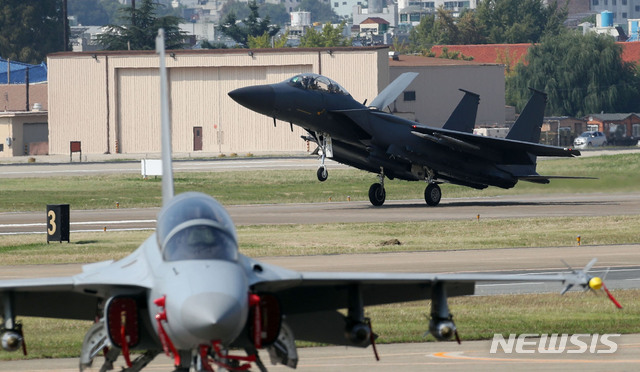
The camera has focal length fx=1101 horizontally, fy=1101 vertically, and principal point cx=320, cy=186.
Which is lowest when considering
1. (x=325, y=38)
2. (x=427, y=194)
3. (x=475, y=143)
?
(x=427, y=194)

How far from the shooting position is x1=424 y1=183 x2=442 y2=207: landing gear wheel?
42.1 m

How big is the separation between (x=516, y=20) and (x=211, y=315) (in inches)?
6935

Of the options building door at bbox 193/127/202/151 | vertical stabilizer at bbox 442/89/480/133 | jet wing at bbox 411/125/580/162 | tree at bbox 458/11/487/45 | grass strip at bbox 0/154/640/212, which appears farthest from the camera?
tree at bbox 458/11/487/45

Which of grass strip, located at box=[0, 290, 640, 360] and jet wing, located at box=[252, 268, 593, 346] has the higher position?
jet wing, located at box=[252, 268, 593, 346]

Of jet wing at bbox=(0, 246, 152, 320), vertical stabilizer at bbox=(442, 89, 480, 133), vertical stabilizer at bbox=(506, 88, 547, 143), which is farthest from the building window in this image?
jet wing at bbox=(0, 246, 152, 320)

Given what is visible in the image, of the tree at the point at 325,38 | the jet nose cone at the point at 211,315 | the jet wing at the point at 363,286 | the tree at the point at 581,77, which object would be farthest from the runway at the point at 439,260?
the tree at the point at 325,38

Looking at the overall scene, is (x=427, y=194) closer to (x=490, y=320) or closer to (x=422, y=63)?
(x=490, y=320)

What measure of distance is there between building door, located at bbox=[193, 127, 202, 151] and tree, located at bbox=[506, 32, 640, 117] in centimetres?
4954

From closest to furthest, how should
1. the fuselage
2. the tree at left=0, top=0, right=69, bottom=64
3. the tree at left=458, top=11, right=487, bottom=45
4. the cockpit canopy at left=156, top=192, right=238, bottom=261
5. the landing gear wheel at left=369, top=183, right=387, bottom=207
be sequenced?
the cockpit canopy at left=156, top=192, right=238, bottom=261
the fuselage
the landing gear wheel at left=369, top=183, right=387, bottom=207
the tree at left=0, top=0, right=69, bottom=64
the tree at left=458, top=11, right=487, bottom=45

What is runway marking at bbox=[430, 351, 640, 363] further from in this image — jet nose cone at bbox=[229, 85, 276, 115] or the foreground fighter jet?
jet nose cone at bbox=[229, 85, 276, 115]

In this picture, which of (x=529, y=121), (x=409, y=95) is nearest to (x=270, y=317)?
(x=529, y=121)

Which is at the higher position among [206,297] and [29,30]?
→ [29,30]

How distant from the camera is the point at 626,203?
4253 cm

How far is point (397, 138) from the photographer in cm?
4047
